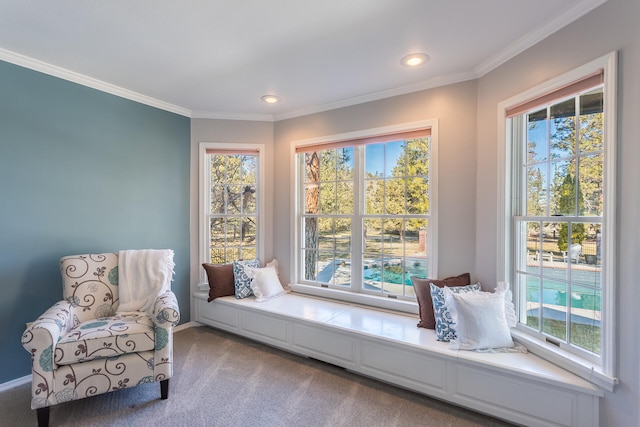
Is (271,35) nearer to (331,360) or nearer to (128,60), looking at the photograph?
(128,60)

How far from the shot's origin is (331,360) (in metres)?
2.50

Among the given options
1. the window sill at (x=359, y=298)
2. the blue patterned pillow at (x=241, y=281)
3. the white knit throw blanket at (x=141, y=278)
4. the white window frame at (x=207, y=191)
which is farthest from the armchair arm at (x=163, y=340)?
the window sill at (x=359, y=298)

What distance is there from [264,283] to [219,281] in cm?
51

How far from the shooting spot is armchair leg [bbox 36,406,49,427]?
177cm

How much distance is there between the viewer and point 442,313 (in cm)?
219

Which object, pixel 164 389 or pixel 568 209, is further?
pixel 164 389

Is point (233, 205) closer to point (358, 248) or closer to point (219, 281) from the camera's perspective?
point (219, 281)

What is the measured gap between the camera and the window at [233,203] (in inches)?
141

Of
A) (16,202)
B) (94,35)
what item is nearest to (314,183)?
(94,35)

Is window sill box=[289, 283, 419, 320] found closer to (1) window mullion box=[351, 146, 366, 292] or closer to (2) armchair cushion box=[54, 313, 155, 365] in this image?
(1) window mullion box=[351, 146, 366, 292]

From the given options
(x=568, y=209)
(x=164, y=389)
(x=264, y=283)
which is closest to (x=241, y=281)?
(x=264, y=283)

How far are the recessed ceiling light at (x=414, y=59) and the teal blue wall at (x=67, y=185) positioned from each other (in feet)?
8.38

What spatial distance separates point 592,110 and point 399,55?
1258 millimetres

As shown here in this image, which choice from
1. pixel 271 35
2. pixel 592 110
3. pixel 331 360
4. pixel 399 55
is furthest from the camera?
pixel 331 360
